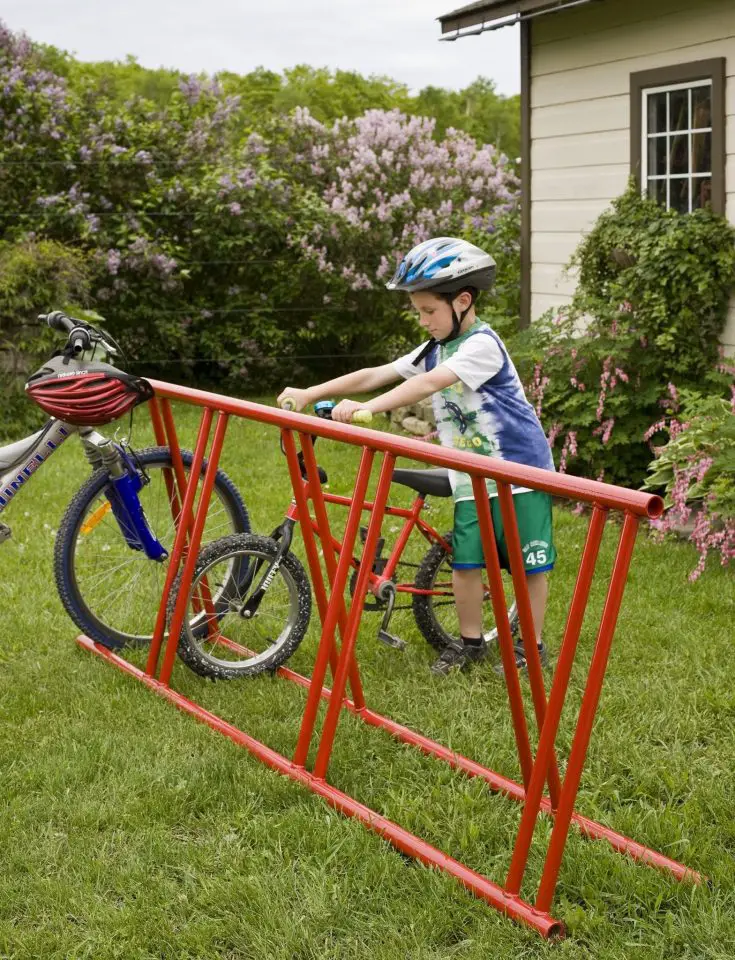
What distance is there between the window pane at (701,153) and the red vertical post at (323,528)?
15.3ft

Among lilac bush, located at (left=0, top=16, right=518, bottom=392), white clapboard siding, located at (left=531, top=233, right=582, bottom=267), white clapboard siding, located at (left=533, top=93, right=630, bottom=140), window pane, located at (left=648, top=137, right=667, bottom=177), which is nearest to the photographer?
window pane, located at (left=648, top=137, right=667, bottom=177)

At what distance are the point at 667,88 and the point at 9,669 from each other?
5664 mm

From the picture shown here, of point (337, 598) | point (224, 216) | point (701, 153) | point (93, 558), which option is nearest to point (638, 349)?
point (701, 153)

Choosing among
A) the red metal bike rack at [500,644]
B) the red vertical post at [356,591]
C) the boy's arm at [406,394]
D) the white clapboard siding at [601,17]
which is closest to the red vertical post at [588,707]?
the red metal bike rack at [500,644]

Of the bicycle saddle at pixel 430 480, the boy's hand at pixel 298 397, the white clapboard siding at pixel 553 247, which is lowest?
the bicycle saddle at pixel 430 480

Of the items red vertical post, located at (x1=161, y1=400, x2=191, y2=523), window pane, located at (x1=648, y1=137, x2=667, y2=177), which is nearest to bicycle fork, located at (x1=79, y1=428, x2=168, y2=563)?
red vertical post, located at (x1=161, y1=400, x2=191, y2=523)

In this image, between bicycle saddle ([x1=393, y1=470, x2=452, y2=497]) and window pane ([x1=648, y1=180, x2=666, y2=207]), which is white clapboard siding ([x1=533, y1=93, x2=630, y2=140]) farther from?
bicycle saddle ([x1=393, y1=470, x2=452, y2=497])

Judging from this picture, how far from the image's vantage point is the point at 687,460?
6.04 metres

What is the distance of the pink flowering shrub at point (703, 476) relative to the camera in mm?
5512

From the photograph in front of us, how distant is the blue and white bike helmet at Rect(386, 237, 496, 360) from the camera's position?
12.8 ft

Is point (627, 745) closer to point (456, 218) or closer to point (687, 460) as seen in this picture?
point (687, 460)

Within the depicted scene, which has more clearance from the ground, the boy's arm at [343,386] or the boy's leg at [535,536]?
the boy's arm at [343,386]

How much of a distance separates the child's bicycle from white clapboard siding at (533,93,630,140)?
178 inches

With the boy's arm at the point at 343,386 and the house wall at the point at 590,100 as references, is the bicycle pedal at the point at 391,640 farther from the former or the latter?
the house wall at the point at 590,100
